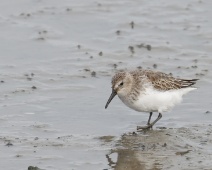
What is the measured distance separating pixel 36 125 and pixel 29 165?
189 cm

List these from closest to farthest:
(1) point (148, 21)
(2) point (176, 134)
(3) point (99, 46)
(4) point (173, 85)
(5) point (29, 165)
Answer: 1. (5) point (29, 165)
2. (2) point (176, 134)
3. (4) point (173, 85)
4. (3) point (99, 46)
5. (1) point (148, 21)

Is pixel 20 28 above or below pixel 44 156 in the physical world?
above

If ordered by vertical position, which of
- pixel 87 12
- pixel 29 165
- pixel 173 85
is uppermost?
pixel 87 12

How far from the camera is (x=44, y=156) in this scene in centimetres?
1127

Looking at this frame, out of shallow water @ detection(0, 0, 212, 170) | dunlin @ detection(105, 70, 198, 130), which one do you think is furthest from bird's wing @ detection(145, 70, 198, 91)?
shallow water @ detection(0, 0, 212, 170)

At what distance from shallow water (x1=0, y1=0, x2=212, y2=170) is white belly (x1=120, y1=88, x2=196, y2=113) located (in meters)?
0.39

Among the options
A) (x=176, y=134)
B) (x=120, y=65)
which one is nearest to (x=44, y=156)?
(x=176, y=134)

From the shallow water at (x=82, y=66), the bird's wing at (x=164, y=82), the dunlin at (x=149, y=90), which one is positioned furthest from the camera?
the bird's wing at (x=164, y=82)

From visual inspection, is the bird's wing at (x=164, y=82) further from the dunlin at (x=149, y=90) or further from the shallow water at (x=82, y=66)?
the shallow water at (x=82, y=66)

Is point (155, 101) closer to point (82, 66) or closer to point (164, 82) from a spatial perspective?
point (164, 82)

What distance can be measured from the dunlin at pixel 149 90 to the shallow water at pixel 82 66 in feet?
1.38

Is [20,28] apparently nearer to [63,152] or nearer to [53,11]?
[53,11]

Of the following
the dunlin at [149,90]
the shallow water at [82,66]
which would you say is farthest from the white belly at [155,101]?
the shallow water at [82,66]

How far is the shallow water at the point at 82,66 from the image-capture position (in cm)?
1191
